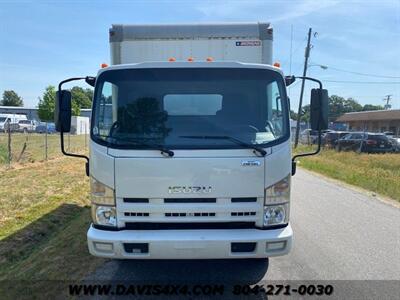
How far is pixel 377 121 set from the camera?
58.9 m

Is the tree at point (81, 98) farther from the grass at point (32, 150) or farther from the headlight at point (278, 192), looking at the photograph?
the headlight at point (278, 192)

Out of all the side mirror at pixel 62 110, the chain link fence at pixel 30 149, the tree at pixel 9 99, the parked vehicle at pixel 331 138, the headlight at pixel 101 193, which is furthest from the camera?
the tree at pixel 9 99

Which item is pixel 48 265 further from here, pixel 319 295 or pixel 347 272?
pixel 347 272

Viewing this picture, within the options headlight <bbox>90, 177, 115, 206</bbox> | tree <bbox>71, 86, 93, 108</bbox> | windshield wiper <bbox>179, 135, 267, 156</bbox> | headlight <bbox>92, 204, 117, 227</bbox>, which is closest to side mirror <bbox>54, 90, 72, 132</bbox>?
headlight <bbox>90, 177, 115, 206</bbox>

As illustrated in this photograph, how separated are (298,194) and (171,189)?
7.60 meters

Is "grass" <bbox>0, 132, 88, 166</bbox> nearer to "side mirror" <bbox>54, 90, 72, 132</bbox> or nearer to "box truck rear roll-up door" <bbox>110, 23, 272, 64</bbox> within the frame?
"box truck rear roll-up door" <bbox>110, 23, 272, 64</bbox>

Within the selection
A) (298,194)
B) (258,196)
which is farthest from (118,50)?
(298,194)

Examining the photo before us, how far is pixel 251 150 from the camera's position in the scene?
3.99 m

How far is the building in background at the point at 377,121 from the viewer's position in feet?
175

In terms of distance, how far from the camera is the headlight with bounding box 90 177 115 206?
4004mm

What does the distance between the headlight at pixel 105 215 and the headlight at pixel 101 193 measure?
6cm

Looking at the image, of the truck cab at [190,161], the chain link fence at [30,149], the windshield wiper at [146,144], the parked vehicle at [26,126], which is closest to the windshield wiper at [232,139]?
the truck cab at [190,161]

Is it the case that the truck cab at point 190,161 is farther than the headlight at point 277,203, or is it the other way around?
the headlight at point 277,203

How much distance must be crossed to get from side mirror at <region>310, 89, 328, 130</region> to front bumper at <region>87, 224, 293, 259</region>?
4.27 ft
